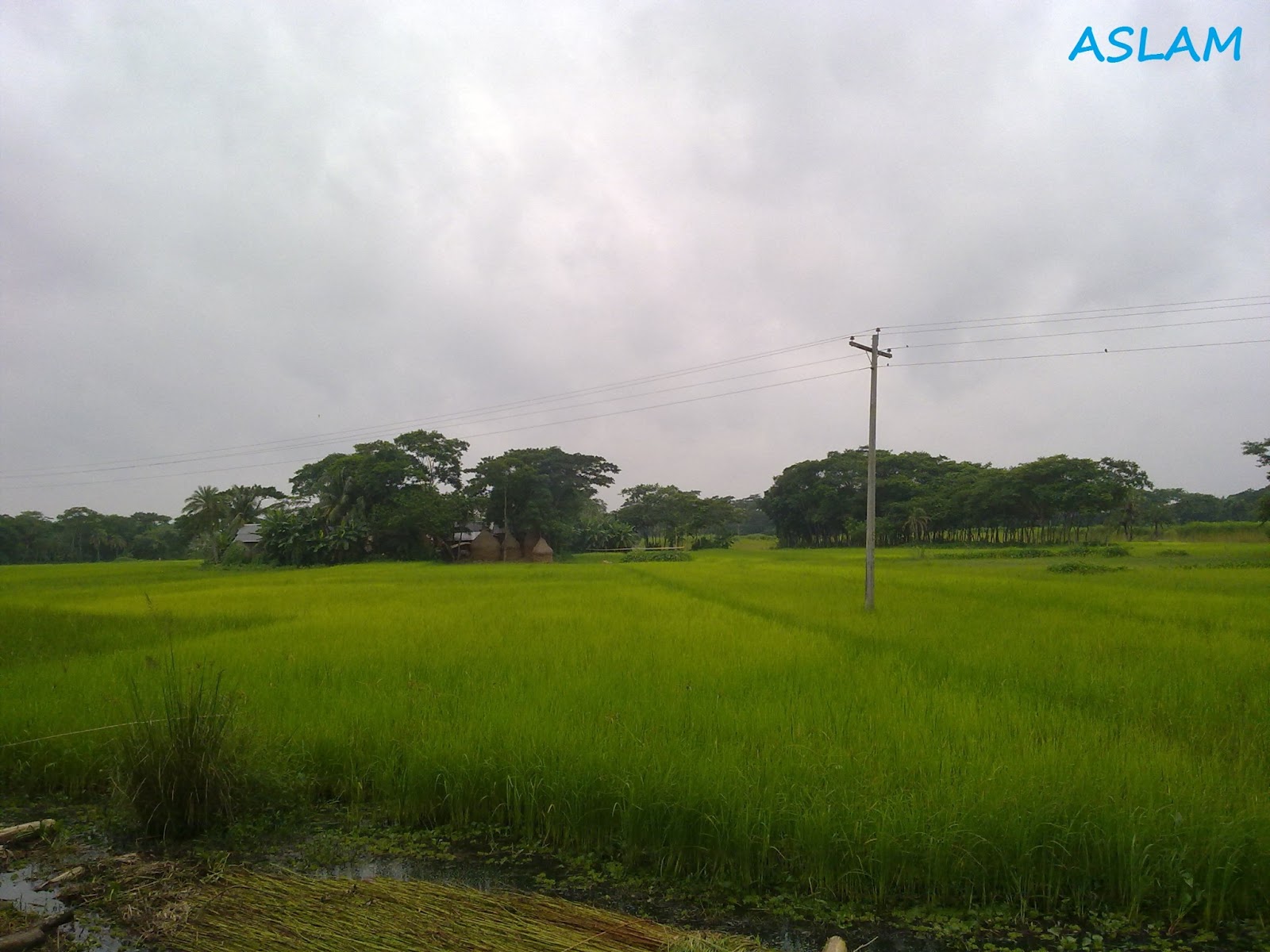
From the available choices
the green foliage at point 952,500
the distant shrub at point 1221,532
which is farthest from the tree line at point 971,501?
the distant shrub at point 1221,532

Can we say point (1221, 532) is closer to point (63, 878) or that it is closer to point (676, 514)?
point (676, 514)

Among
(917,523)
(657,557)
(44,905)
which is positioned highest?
(917,523)

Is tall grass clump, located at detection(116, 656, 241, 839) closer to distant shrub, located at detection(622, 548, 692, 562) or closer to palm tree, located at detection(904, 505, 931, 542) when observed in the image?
distant shrub, located at detection(622, 548, 692, 562)

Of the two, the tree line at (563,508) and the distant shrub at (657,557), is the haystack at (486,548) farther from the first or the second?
the distant shrub at (657,557)

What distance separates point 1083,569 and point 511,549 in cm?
3432

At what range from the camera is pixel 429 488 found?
45812 mm

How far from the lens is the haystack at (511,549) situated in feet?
158

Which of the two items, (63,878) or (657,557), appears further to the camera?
(657,557)

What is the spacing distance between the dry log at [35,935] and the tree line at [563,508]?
38565mm

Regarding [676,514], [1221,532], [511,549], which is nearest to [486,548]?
[511,549]

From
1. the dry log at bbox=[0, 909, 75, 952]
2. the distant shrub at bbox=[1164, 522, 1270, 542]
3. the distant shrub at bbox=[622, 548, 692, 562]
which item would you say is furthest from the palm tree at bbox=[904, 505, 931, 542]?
the dry log at bbox=[0, 909, 75, 952]

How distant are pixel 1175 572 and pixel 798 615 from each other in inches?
605

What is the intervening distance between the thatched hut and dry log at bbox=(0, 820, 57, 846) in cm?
4373

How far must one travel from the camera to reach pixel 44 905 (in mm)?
3742
